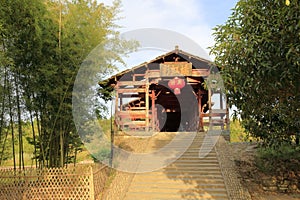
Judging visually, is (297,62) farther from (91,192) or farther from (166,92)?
(166,92)

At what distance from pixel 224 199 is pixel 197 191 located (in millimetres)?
600

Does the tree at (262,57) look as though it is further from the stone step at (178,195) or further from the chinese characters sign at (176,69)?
the chinese characters sign at (176,69)

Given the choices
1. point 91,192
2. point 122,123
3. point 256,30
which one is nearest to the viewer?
point 256,30

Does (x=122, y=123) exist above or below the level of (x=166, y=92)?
below

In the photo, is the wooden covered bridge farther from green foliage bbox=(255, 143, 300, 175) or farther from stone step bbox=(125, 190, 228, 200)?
stone step bbox=(125, 190, 228, 200)

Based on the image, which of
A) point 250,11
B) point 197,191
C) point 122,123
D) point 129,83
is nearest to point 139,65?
point 129,83

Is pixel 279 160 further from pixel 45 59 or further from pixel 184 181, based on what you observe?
pixel 45 59

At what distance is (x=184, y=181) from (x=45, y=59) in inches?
160

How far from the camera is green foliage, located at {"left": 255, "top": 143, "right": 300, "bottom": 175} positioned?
729 cm

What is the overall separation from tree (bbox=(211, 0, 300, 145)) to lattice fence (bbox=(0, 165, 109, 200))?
3115 millimetres

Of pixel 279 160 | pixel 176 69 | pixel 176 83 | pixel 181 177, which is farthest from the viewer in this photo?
pixel 176 69

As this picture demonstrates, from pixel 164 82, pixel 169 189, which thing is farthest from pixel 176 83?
pixel 169 189

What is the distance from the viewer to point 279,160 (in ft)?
25.1

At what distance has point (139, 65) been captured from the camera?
11.3m
